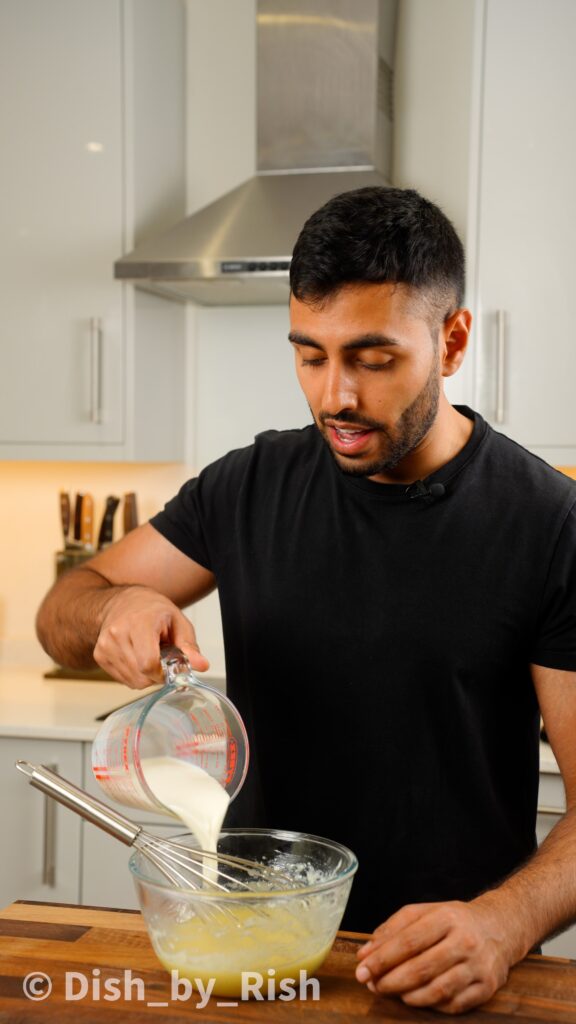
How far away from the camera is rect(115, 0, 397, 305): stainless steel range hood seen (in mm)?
2393

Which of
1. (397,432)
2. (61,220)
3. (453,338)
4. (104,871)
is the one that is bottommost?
(104,871)

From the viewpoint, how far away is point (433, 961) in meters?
0.96

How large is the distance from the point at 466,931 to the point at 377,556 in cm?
52

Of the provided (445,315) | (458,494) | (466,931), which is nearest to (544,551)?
(458,494)

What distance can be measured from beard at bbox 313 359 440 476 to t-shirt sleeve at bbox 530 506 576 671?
0.72 ft

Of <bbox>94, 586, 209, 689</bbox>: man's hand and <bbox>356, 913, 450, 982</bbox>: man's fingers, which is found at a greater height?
<bbox>94, 586, 209, 689</bbox>: man's hand

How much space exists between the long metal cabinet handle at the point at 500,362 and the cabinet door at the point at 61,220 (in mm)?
836

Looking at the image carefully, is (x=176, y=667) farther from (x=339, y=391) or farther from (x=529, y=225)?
(x=529, y=225)

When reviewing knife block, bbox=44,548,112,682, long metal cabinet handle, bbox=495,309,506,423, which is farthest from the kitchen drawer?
long metal cabinet handle, bbox=495,309,506,423

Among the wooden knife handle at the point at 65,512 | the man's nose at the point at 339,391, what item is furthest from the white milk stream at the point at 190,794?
the wooden knife handle at the point at 65,512

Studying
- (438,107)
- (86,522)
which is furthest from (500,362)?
(86,522)

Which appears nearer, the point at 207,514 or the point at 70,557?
the point at 207,514

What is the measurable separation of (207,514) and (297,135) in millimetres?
→ 1258

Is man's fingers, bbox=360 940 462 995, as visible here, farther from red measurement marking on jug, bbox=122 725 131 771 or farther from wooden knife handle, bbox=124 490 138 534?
wooden knife handle, bbox=124 490 138 534
